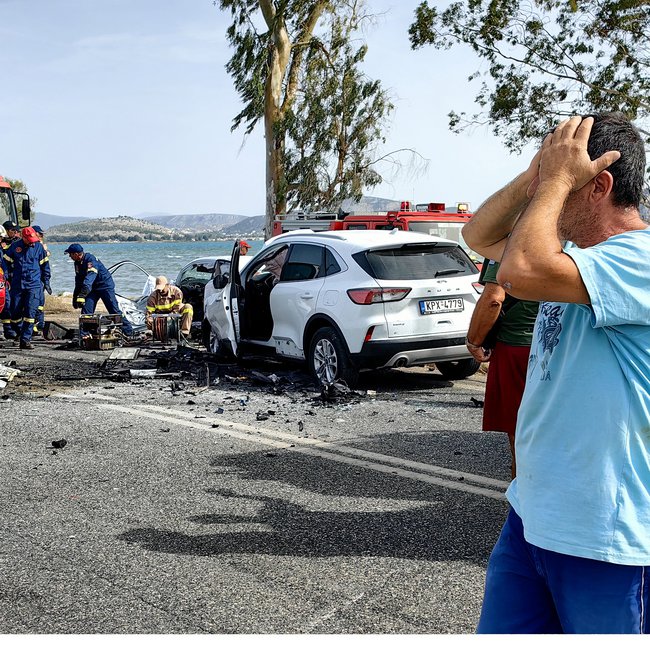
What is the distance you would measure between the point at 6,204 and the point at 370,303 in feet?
42.4

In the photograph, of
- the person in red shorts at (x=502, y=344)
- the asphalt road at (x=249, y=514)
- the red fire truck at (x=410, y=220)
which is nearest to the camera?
the asphalt road at (x=249, y=514)

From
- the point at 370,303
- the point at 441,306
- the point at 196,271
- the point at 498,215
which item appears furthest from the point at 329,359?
the point at 196,271

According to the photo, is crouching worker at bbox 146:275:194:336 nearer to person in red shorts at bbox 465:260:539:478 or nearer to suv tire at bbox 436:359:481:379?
suv tire at bbox 436:359:481:379

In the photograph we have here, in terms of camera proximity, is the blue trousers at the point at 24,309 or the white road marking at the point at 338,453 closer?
the white road marking at the point at 338,453

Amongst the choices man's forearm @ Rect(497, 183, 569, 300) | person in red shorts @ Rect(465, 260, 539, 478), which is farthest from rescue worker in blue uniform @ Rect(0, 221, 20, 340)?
man's forearm @ Rect(497, 183, 569, 300)

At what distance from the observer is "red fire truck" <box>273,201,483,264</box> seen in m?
15.4

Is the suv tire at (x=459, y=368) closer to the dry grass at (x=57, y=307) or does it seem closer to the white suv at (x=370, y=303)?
the white suv at (x=370, y=303)

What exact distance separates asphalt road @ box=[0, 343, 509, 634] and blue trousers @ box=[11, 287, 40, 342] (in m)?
5.98

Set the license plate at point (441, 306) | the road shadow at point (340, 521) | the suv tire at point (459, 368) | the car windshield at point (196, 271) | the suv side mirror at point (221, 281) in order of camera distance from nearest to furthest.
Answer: the road shadow at point (340, 521)
the license plate at point (441, 306)
the suv tire at point (459, 368)
the suv side mirror at point (221, 281)
the car windshield at point (196, 271)

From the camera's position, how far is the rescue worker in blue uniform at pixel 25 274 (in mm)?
15422

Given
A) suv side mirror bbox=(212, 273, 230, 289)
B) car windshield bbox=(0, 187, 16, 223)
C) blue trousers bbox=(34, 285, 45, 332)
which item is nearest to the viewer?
suv side mirror bbox=(212, 273, 230, 289)

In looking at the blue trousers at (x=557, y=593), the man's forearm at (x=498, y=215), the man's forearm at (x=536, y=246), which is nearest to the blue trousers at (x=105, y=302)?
the man's forearm at (x=498, y=215)

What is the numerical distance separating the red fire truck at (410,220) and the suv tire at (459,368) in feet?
13.6

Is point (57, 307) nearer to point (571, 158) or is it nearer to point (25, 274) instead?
point (25, 274)
